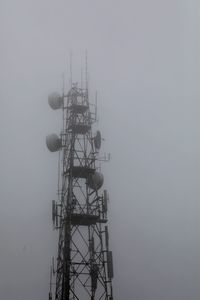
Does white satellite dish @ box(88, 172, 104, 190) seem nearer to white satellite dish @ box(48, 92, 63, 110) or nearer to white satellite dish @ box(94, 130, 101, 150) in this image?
white satellite dish @ box(94, 130, 101, 150)

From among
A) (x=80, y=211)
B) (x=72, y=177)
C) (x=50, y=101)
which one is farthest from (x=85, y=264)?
(x=50, y=101)

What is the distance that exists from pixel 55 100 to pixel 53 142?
2.90m

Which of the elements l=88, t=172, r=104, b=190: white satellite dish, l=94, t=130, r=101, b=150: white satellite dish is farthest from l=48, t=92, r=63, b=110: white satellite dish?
l=88, t=172, r=104, b=190: white satellite dish

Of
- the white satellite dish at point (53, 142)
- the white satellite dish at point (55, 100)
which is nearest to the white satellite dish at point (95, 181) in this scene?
the white satellite dish at point (53, 142)

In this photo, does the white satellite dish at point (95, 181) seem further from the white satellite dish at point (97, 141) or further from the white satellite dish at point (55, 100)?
the white satellite dish at point (55, 100)

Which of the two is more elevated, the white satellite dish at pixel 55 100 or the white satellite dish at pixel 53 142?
the white satellite dish at pixel 55 100

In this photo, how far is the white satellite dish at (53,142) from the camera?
34.8 metres

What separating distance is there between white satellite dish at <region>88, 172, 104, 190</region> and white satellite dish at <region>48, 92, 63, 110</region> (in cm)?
534

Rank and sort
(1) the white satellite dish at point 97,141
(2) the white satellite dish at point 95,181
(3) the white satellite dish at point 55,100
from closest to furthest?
(2) the white satellite dish at point 95,181 → (1) the white satellite dish at point 97,141 → (3) the white satellite dish at point 55,100

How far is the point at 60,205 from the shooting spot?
32.9 metres

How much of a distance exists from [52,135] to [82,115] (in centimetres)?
241

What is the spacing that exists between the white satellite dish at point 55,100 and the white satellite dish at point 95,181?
17.5 ft

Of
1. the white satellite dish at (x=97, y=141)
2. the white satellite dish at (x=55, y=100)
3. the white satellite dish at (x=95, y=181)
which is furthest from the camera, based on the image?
the white satellite dish at (x=55, y=100)

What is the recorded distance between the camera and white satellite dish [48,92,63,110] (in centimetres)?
3556
